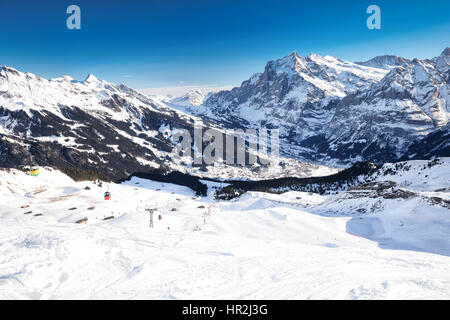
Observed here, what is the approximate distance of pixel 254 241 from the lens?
28875mm

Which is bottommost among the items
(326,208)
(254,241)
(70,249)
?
(326,208)

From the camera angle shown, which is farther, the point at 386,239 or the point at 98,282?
the point at 386,239

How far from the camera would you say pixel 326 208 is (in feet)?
253

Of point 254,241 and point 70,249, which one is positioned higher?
point 70,249

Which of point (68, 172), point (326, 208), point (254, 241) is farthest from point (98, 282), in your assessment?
point (68, 172)

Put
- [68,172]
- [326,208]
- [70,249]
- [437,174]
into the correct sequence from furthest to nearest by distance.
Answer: [68,172] → [437,174] → [326,208] → [70,249]

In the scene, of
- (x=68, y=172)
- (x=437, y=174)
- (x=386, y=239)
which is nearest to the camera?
(x=386, y=239)
